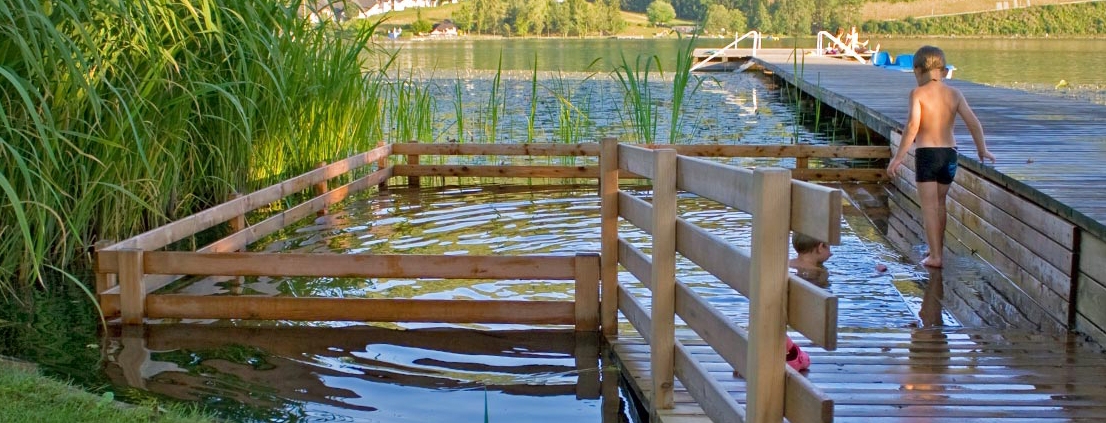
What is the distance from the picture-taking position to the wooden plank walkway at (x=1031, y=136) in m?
6.39

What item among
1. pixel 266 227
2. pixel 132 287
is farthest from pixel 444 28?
pixel 132 287

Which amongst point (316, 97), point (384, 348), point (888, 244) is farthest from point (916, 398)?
point (316, 97)

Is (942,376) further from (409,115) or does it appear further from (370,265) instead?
(409,115)

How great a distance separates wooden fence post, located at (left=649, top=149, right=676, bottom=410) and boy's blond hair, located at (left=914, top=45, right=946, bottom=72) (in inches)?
142

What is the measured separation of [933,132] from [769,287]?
4658mm

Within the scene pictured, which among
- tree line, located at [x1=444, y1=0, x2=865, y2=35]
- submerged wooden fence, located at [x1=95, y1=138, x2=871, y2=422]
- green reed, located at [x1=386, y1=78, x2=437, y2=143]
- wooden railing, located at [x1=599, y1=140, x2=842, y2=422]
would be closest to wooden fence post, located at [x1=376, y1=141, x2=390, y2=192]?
green reed, located at [x1=386, y1=78, x2=437, y2=143]

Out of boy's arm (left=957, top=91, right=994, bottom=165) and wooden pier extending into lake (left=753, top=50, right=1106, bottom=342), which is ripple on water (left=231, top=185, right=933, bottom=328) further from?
boy's arm (left=957, top=91, right=994, bottom=165)

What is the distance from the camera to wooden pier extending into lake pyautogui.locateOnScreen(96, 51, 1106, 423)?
3.19m

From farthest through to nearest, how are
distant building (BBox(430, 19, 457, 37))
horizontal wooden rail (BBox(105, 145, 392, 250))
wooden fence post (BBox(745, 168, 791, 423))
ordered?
distant building (BBox(430, 19, 457, 37)), horizontal wooden rail (BBox(105, 145, 392, 250)), wooden fence post (BBox(745, 168, 791, 423))

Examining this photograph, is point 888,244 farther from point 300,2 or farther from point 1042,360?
point 300,2

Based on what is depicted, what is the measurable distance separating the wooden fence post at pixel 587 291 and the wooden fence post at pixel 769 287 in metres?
2.69

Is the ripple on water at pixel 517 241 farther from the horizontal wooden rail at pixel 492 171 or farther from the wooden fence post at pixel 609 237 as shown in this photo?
the wooden fence post at pixel 609 237

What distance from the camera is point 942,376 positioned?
15.5 feet

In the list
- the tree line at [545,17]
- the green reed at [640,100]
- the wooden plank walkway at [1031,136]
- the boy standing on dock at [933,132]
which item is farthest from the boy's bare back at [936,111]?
the tree line at [545,17]
